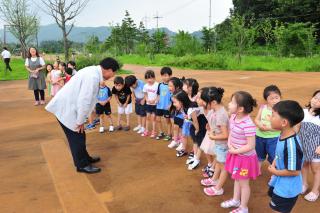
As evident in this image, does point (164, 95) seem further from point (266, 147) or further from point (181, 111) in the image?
point (266, 147)

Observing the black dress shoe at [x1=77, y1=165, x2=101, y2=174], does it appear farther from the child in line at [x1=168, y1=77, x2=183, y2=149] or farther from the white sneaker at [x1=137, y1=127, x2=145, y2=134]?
the white sneaker at [x1=137, y1=127, x2=145, y2=134]

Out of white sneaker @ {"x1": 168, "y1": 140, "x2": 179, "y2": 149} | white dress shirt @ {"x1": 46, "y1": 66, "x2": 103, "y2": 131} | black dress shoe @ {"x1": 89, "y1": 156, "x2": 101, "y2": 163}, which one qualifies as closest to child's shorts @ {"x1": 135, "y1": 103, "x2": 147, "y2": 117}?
white sneaker @ {"x1": 168, "y1": 140, "x2": 179, "y2": 149}

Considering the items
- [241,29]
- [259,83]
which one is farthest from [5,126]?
[241,29]

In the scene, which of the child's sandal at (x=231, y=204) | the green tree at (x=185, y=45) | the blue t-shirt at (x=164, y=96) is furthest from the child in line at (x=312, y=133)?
the green tree at (x=185, y=45)

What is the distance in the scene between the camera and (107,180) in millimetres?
4094

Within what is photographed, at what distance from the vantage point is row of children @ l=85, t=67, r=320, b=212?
2.38 metres

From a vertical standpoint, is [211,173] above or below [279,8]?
below

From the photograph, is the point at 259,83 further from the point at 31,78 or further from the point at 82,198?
the point at 82,198

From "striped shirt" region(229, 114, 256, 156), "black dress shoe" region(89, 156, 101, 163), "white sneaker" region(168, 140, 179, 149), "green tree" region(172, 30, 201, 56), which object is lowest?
"black dress shoe" region(89, 156, 101, 163)

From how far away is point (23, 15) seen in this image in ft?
76.4

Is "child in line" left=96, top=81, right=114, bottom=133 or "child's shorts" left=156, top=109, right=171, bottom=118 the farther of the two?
"child in line" left=96, top=81, right=114, bottom=133

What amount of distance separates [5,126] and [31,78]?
87.4 inches

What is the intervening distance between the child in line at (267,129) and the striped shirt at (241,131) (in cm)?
67

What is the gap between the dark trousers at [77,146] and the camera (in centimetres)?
420
